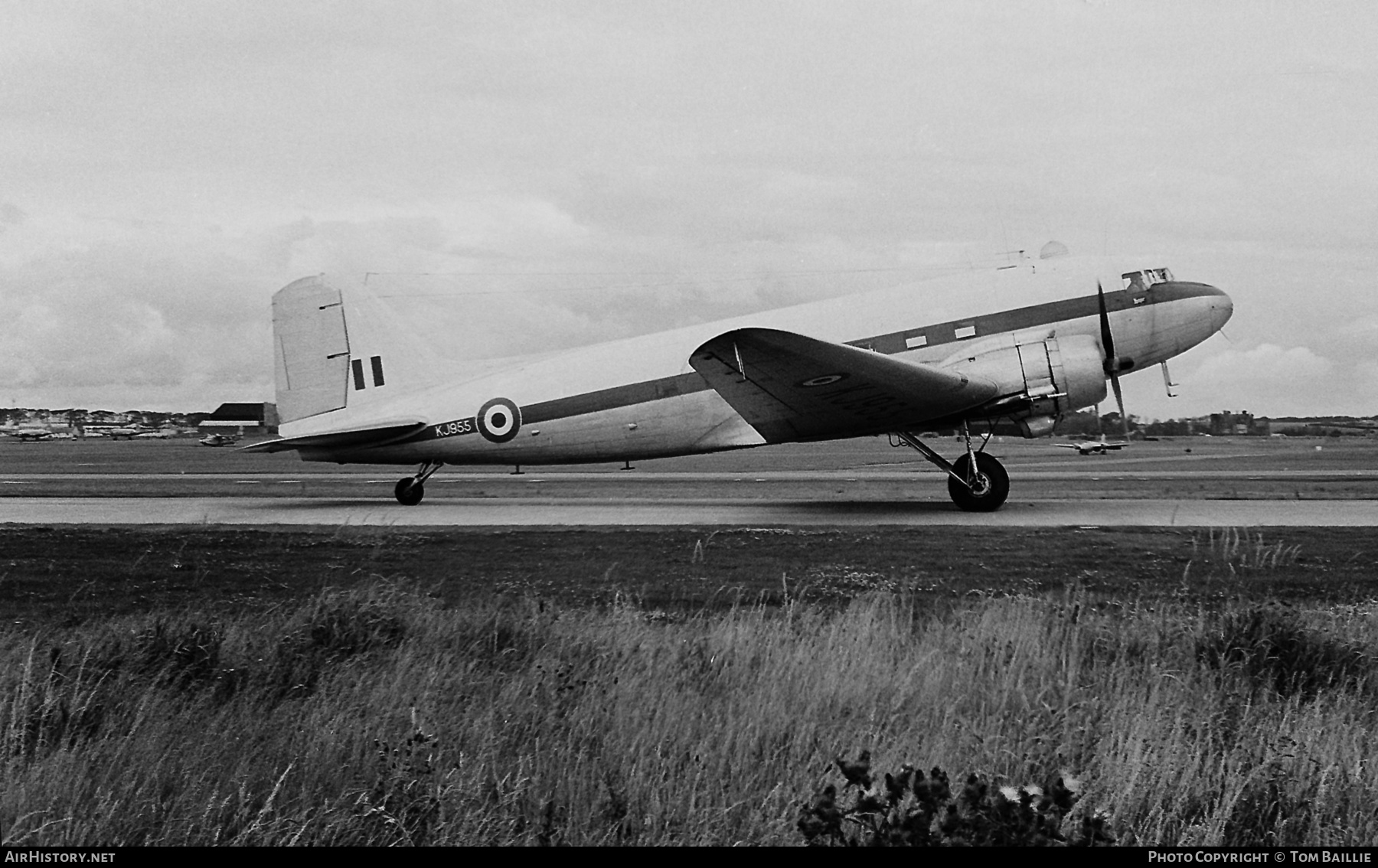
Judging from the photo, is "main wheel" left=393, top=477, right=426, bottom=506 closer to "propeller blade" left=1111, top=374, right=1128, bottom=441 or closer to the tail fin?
the tail fin

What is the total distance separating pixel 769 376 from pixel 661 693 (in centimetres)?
1261

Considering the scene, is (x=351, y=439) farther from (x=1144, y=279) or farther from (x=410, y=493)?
(x=1144, y=279)

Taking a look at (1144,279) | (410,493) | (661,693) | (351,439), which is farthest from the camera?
(410,493)

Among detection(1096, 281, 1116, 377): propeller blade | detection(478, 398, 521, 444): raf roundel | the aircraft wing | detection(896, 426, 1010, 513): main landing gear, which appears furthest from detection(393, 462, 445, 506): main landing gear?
detection(1096, 281, 1116, 377): propeller blade

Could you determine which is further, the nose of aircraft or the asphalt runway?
the nose of aircraft

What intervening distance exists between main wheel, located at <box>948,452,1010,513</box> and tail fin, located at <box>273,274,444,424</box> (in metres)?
12.8

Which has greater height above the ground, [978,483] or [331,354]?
[331,354]

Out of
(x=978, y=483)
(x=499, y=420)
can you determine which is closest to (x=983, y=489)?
(x=978, y=483)

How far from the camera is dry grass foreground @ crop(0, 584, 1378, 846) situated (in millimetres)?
4574

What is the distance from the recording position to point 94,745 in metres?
5.29

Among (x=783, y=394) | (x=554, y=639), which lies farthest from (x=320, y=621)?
(x=783, y=394)

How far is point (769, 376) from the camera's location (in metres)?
18.5

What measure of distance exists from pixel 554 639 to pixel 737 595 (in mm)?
2702
